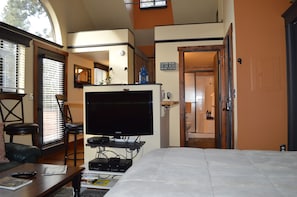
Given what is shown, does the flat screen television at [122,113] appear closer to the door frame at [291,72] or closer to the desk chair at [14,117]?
the desk chair at [14,117]

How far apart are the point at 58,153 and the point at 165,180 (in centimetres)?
420

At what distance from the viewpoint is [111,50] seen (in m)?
5.48

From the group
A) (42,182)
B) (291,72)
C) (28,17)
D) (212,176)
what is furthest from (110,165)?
(28,17)

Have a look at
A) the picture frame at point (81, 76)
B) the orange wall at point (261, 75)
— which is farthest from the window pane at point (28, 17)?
the orange wall at point (261, 75)

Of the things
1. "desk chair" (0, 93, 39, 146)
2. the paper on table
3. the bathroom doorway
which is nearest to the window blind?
"desk chair" (0, 93, 39, 146)

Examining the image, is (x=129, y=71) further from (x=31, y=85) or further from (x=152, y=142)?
(x=152, y=142)

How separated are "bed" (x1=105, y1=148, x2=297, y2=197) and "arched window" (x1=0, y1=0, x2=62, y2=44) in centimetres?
371

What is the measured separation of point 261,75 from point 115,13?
14.7 feet

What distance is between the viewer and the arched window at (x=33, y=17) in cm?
387

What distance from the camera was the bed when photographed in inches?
37.5

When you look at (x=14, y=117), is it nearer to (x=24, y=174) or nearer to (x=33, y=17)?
(x=33, y=17)

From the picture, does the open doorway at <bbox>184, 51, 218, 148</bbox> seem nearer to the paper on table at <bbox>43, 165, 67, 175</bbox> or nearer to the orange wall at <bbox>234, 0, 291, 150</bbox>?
the orange wall at <bbox>234, 0, 291, 150</bbox>

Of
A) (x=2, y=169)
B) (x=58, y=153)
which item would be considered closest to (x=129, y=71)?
(x=58, y=153)

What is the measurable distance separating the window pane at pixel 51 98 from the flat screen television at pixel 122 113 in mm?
2223
